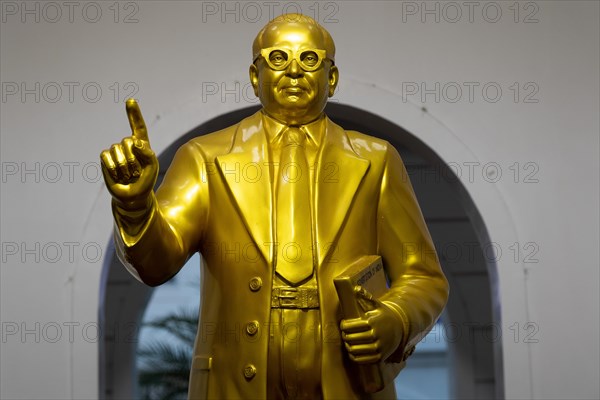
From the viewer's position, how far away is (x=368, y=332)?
135 inches

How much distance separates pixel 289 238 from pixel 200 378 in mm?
464

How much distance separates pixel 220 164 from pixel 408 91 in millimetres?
2224

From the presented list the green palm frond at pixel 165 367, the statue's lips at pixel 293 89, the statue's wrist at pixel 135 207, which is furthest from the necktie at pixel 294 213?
the green palm frond at pixel 165 367

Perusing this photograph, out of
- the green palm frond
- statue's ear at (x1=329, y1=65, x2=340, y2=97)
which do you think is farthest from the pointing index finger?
the green palm frond

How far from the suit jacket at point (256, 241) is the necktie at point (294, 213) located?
3 cm

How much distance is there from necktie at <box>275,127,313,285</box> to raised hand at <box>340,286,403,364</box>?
216mm

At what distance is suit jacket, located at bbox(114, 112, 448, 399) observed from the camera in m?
3.53

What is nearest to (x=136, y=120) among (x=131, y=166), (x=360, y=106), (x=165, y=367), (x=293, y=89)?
(x=131, y=166)

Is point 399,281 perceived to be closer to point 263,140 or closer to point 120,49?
point 263,140

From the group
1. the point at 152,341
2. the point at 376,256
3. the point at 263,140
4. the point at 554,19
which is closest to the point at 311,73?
the point at 263,140

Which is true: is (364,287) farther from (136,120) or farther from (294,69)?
(136,120)

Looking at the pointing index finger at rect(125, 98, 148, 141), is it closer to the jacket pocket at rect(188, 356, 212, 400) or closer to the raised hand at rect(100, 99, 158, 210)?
the raised hand at rect(100, 99, 158, 210)

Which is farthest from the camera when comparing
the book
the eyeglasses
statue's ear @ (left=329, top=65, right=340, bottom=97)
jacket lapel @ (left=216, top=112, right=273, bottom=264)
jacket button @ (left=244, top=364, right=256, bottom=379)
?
statue's ear @ (left=329, top=65, right=340, bottom=97)

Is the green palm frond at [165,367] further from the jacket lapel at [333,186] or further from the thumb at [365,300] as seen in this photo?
the thumb at [365,300]
